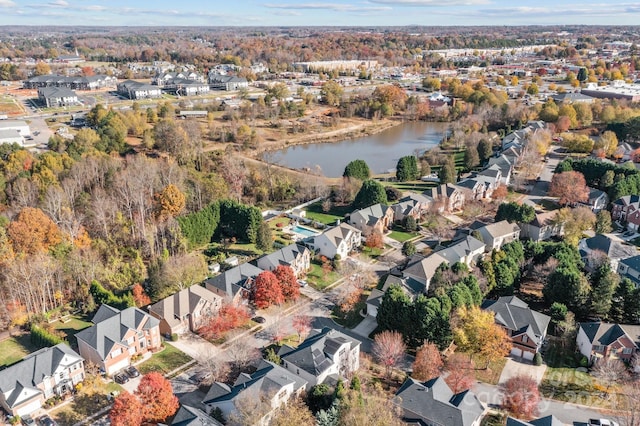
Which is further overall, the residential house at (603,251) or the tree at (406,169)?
the tree at (406,169)

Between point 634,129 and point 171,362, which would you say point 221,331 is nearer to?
point 171,362

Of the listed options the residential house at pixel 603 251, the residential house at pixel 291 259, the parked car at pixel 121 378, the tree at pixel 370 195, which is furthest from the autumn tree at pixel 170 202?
the residential house at pixel 603 251

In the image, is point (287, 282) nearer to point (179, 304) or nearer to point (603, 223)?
point (179, 304)

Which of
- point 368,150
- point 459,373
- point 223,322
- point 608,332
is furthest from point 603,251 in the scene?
point 368,150

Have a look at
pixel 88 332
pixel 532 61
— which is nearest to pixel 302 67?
pixel 532 61


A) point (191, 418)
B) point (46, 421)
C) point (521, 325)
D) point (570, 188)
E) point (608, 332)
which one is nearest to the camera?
point (191, 418)

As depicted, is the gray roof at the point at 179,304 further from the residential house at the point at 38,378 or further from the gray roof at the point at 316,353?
the gray roof at the point at 316,353

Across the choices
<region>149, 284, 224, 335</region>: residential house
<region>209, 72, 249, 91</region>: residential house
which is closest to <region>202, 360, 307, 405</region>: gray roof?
<region>149, 284, 224, 335</region>: residential house

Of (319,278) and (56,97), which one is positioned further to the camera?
(56,97)
